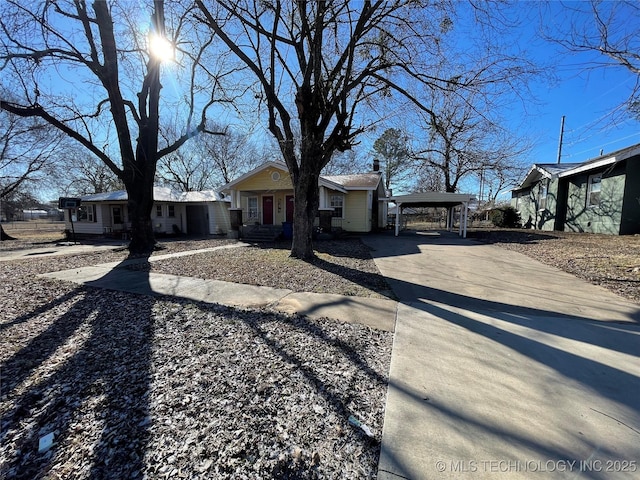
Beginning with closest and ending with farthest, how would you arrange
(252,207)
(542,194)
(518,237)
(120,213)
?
1. (518,237)
2. (252,207)
3. (542,194)
4. (120,213)

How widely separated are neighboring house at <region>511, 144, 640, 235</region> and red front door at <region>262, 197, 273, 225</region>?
15.4 m

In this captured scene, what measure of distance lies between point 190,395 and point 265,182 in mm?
14259

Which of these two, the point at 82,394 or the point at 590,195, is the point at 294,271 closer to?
the point at 82,394

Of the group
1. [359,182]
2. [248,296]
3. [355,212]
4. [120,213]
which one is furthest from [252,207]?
[248,296]

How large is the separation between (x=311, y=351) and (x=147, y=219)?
400 inches

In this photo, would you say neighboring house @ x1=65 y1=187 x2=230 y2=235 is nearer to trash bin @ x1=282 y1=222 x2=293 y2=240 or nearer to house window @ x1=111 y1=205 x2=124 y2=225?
house window @ x1=111 y1=205 x2=124 y2=225

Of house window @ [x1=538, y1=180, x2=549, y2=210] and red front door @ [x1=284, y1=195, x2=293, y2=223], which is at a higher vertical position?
house window @ [x1=538, y1=180, x2=549, y2=210]

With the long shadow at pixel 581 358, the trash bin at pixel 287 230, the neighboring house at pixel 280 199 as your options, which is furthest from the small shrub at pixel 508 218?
the long shadow at pixel 581 358

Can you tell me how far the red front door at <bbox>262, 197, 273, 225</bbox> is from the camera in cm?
1662

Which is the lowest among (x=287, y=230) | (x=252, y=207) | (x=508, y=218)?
(x=287, y=230)

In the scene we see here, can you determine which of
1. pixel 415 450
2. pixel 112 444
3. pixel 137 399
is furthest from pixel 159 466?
pixel 415 450

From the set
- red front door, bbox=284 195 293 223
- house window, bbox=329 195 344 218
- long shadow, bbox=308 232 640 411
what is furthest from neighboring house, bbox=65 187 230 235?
long shadow, bbox=308 232 640 411

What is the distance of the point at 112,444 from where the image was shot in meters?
1.69

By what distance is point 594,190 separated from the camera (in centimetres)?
1377
